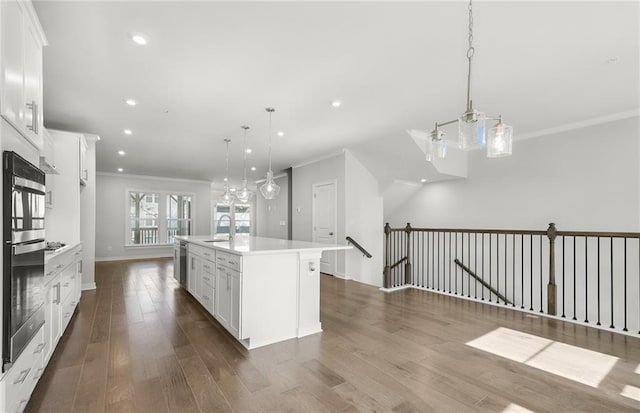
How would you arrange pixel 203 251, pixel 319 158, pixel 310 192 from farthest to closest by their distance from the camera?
pixel 310 192 < pixel 319 158 < pixel 203 251

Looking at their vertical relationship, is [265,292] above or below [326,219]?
below

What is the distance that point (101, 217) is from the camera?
8.65 meters

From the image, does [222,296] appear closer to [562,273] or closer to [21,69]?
[21,69]

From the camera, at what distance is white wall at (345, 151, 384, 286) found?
609 centimetres

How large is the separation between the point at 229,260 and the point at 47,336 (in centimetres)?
149

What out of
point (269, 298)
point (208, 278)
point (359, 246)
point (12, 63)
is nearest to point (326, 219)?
point (359, 246)

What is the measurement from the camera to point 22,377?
5.58 feet

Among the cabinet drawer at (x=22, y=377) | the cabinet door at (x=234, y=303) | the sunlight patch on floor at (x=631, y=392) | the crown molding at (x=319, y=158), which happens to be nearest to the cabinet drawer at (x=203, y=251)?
the cabinet door at (x=234, y=303)

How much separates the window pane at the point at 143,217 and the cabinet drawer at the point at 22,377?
7.80 metres

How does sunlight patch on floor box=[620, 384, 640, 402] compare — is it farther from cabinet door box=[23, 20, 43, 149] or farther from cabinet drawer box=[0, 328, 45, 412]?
cabinet door box=[23, 20, 43, 149]

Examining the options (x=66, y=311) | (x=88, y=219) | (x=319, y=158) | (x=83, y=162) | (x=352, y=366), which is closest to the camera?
(x=352, y=366)

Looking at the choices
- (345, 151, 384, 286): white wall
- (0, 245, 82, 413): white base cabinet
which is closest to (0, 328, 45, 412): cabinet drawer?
(0, 245, 82, 413): white base cabinet

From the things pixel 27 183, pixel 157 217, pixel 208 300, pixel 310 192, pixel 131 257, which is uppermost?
pixel 310 192

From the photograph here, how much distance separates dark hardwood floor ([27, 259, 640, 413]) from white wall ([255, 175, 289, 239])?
4.95 meters
